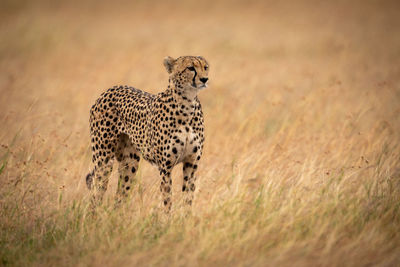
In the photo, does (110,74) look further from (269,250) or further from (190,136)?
(269,250)

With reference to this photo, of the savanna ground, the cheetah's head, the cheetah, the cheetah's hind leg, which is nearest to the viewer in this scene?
the savanna ground

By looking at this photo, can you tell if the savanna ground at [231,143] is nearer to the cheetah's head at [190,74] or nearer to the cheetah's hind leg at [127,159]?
the cheetah's hind leg at [127,159]

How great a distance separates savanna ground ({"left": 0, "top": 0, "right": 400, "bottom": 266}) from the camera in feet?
10.2

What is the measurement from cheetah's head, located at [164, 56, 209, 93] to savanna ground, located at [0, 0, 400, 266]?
0.85 metres

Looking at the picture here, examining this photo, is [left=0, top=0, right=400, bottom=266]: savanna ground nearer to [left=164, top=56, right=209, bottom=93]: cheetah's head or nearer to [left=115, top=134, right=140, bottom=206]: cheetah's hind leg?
[left=115, top=134, right=140, bottom=206]: cheetah's hind leg

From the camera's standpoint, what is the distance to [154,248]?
3049mm

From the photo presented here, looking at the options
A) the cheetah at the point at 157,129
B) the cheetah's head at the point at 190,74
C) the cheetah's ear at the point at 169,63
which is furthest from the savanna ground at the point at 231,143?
the cheetah's ear at the point at 169,63

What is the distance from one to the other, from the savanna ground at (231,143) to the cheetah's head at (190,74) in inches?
33.3

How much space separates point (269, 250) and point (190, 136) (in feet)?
3.55

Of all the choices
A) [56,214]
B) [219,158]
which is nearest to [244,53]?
[219,158]

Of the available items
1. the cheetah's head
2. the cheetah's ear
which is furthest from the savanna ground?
the cheetah's ear

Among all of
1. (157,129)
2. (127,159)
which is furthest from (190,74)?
(127,159)

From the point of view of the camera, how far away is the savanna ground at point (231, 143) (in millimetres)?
3111

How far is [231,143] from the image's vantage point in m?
5.75
